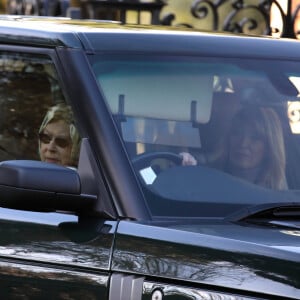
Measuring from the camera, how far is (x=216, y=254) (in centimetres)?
326

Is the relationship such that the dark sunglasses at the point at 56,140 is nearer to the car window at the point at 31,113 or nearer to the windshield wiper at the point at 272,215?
the car window at the point at 31,113

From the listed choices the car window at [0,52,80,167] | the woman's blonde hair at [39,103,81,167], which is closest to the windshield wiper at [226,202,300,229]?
the woman's blonde hair at [39,103,81,167]

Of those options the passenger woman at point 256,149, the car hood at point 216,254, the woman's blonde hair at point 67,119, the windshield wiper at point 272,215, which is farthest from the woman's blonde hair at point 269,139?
the woman's blonde hair at point 67,119

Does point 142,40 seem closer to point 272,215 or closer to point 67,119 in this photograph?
point 67,119

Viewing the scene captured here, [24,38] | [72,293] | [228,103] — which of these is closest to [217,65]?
[228,103]

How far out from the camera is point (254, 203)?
3.71 metres

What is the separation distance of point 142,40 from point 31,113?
0.49 metres

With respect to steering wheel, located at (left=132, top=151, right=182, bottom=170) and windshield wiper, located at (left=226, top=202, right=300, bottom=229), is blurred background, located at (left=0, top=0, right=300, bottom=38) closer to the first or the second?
steering wheel, located at (left=132, top=151, right=182, bottom=170)

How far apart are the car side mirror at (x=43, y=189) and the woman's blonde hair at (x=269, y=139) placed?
2.05 feet

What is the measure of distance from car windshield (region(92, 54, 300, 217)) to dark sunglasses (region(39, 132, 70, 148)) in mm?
317

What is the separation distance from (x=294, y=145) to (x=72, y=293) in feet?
3.33

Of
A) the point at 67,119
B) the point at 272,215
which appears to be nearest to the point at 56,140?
the point at 67,119

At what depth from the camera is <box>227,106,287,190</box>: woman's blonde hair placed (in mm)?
3881

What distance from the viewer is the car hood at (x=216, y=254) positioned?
10.3ft
